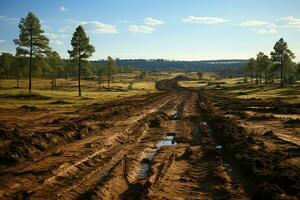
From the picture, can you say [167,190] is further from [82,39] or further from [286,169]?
[82,39]

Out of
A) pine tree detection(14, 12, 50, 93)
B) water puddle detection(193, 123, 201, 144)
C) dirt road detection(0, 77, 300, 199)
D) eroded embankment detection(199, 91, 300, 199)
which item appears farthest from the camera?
pine tree detection(14, 12, 50, 93)

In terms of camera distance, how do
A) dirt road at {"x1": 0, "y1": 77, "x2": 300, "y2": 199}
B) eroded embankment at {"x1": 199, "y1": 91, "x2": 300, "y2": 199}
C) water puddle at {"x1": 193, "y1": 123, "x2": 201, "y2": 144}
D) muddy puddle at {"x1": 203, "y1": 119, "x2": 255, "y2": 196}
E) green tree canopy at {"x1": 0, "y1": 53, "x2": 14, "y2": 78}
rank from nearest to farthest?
eroded embankment at {"x1": 199, "y1": 91, "x2": 300, "y2": 199} < dirt road at {"x1": 0, "y1": 77, "x2": 300, "y2": 199} < muddy puddle at {"x1": 203, "y1": 119, "x2": 255, "y2": 196} < water puddle at {"x1": 193, "y1": 123, "x2": 201, "y2": 144} < green tree canopy at {"x1": 0, "y1": 53, "x2": 14, "y2": 78}

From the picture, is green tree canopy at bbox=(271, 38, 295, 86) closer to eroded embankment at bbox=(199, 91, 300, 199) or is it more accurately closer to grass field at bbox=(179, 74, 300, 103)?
grass field at bbox=(179, 74, 300, 103)

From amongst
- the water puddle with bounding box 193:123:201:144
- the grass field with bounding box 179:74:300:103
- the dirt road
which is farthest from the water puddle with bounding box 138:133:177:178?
the grass field with bounding box 179:74:300:103

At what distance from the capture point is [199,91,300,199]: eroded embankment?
1167 centimetres

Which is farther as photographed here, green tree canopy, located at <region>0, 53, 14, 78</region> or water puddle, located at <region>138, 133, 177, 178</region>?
green tree canopy, located at <region>0, 53, 14, 78</region>

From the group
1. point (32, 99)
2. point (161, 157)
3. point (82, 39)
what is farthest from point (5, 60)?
point (161, 157)

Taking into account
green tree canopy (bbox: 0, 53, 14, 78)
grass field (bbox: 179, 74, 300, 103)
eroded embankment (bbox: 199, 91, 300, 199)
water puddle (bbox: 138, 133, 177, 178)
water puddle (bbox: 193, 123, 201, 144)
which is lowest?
water puddle (bbox: 138, 133, 177, 178)

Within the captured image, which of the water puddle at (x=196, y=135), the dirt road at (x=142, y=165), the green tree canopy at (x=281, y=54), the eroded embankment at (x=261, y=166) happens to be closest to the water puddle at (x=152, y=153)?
the dirt road at (x=142, y=165)

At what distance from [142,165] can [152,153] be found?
8.84 feet

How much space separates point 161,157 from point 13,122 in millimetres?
15862

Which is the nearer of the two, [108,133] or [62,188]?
[62,188]

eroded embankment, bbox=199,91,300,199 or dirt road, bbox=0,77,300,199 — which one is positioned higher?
eroded embankment, bbox=199,91,300,199

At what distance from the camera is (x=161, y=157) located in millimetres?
17453
